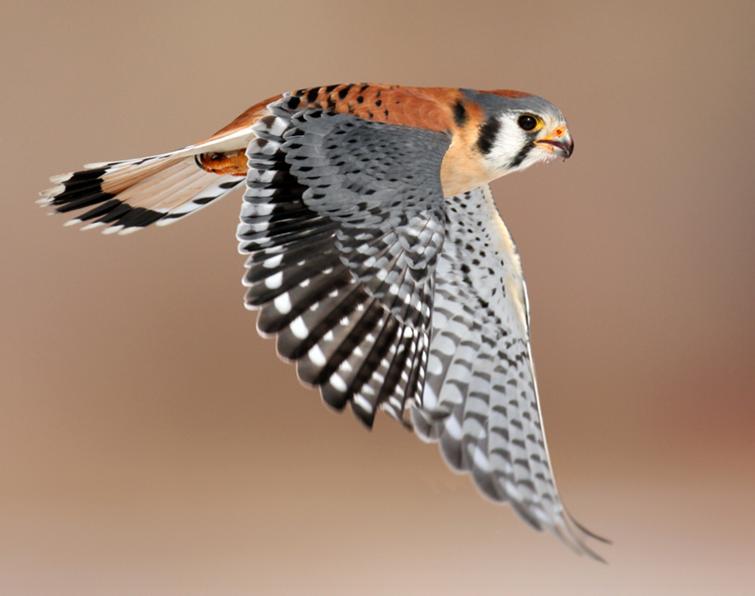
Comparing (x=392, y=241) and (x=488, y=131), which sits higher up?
(x=488, y=131)

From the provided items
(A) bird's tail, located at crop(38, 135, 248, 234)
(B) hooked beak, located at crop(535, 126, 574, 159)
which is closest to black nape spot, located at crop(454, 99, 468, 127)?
(B) hooked beak, located at crop(535, 126, 574, 159)

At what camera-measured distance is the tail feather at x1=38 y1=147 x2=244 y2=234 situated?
1921 mm

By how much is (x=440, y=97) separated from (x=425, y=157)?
8.3 inches

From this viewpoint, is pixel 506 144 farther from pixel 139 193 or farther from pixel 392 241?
pixel 139 193

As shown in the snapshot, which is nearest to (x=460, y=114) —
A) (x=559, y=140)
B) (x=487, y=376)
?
(x=559, y=140)

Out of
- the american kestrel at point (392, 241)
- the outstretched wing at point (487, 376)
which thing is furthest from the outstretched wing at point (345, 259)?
the outstretched wing at point (487, 376)

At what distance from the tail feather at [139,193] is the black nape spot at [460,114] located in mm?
425

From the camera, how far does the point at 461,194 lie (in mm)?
1969

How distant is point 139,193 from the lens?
1961 mm

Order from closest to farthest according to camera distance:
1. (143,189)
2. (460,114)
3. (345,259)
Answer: (345,259), (460,114), (143,189)

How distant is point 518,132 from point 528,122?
0.02 m

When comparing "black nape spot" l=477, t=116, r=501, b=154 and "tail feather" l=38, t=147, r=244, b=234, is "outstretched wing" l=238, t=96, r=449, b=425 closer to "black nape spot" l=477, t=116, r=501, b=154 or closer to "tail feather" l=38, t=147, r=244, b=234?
"black nape spot" l=477, t=116, r=501, b=154

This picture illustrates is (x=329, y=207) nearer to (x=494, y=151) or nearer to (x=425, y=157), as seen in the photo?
(x=425, y=157)

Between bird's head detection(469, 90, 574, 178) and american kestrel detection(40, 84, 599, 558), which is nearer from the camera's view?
american kestrel detection(40, 84, 599, 558)
